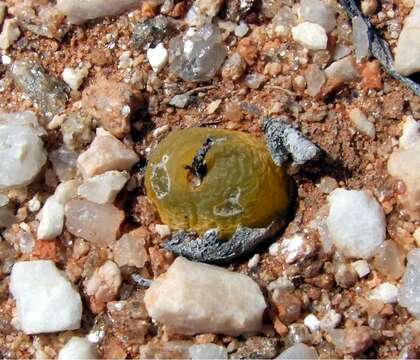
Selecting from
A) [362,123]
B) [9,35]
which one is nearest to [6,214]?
[9,35]

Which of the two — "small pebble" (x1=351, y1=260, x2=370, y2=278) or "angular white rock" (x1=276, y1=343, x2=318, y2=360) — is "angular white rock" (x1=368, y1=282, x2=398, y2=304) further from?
"angular white rock" (x1=276, y1=343, x2=318, y2=360)

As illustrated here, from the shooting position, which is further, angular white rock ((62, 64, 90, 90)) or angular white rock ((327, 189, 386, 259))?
angular white rock ((62, 64, 90, 90))

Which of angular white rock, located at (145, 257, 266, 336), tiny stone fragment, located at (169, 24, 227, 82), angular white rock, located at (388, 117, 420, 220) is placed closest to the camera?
angular white rock, located at (145, 257, 266, 336)

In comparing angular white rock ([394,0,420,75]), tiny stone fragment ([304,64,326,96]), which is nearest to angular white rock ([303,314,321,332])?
tiny stone fragment ([304,64,326,96])

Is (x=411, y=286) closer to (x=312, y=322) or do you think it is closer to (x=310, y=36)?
(x=312, y=322)

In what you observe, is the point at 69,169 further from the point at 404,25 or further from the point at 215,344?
the point at 404,25

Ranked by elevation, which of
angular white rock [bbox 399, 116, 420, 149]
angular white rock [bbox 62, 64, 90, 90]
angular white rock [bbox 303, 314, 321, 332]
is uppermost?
angular white rock [bbox 62, 64, 90, 90]

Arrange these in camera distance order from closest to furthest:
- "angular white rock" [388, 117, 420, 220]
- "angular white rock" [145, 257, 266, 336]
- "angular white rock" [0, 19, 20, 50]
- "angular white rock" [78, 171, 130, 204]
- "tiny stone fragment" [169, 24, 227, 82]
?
"angular white rock" [145, 257, 266, 336] < "angular white rock" [388, 117, 420, 220] < "angular white rock" [78, 171, 130, 204] < "tiny stone fragment" [169, 24, 227, 82] < "angular white rock" [0, 19, 20, 50]
